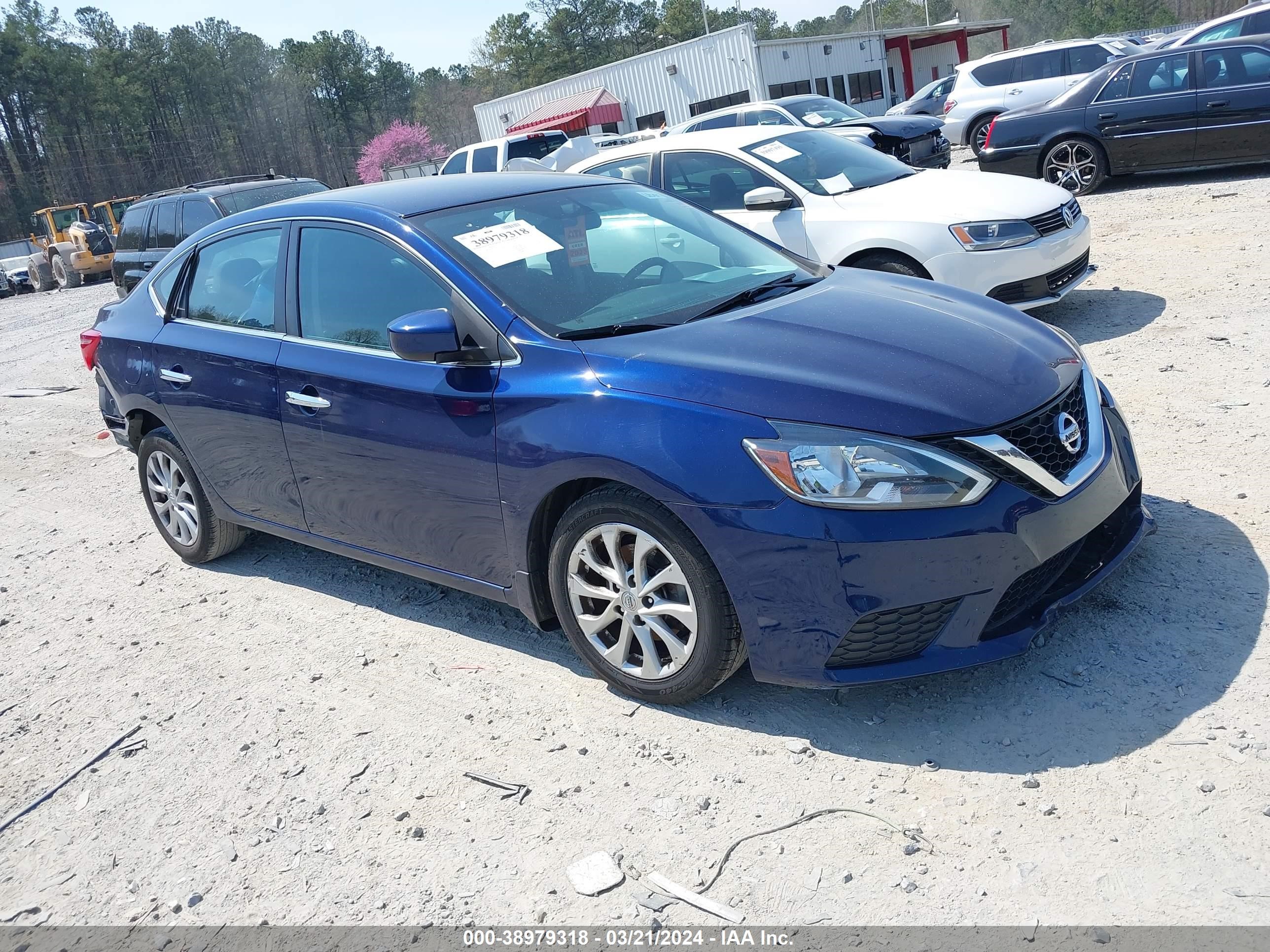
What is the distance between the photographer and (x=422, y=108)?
9325cm

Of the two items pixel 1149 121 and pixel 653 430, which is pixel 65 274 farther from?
pixel 653 430

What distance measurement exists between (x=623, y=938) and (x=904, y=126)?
633 inches

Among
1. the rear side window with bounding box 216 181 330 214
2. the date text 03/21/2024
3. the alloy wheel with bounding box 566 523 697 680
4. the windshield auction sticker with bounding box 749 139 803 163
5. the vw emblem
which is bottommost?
the date text 03/21/2024

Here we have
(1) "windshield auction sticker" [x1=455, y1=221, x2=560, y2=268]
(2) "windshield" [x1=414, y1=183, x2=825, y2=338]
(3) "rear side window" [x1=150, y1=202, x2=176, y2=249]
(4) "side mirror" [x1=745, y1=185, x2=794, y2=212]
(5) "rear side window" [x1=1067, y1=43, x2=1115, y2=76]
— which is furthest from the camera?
(5) "rear side window" [x1=1067, y1=43, x2=1115, y2=76]

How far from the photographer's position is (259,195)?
1268cm

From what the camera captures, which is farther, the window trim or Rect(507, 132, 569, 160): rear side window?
Rect(507, 132, 569, 160): rear side window

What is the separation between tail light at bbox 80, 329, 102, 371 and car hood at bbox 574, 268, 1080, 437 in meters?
3.47

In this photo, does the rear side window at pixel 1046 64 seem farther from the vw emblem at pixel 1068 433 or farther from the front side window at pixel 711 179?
the vw emblem at pixel 1068 433

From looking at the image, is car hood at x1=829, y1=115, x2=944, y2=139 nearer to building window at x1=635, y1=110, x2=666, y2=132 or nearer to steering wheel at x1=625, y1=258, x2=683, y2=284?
steering wheel at x1=625, y1=258, x2=683, y2=284

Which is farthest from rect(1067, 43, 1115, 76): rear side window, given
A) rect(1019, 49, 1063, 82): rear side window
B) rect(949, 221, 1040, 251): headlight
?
rect(949, 221, 1040, 251): headlight

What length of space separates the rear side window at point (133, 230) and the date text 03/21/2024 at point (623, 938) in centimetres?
1281

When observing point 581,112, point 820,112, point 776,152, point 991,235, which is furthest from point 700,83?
point 991,235

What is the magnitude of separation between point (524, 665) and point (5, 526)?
184 inches

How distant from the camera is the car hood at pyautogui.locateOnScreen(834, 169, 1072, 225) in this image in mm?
6945
